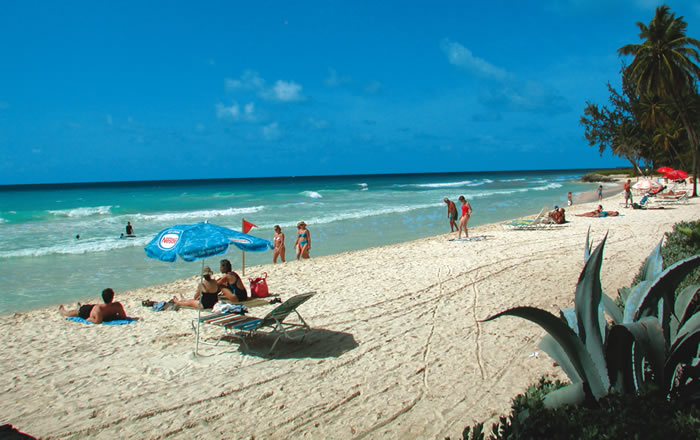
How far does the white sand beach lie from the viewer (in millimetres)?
4238

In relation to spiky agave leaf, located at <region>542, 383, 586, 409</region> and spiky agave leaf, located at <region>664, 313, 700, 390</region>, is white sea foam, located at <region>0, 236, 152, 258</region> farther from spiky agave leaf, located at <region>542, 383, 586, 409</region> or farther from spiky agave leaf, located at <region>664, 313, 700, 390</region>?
spiky agave leaf, located at <region>664, 313, 700, 390</region>

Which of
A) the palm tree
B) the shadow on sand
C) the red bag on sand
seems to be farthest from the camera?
the palm tree

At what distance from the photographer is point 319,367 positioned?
17.7 feet

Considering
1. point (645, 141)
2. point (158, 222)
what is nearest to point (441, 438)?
point (158, 222)

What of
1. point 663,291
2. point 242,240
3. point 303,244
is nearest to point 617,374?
point 663,291

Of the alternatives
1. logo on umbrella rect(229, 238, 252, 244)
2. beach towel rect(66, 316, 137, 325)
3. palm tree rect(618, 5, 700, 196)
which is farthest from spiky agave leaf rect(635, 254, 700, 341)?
palm tree rect(618, 5, 700, 196)

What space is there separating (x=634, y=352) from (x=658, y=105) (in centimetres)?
4837

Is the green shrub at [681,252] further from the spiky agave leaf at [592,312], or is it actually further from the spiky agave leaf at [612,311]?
the spiky agave leaf at [592,312]

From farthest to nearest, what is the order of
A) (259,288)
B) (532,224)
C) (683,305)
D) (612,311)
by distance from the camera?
(532,224) → (259,288) → (612,311) → (683,305)

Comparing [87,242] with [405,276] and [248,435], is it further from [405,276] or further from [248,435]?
[248,435]

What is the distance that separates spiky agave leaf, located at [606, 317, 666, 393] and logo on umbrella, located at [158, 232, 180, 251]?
4.89m

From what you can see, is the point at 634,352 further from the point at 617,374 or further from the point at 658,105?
the point at 658,105

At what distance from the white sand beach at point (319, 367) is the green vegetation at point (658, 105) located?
21.9 m

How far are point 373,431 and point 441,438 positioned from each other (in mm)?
561
